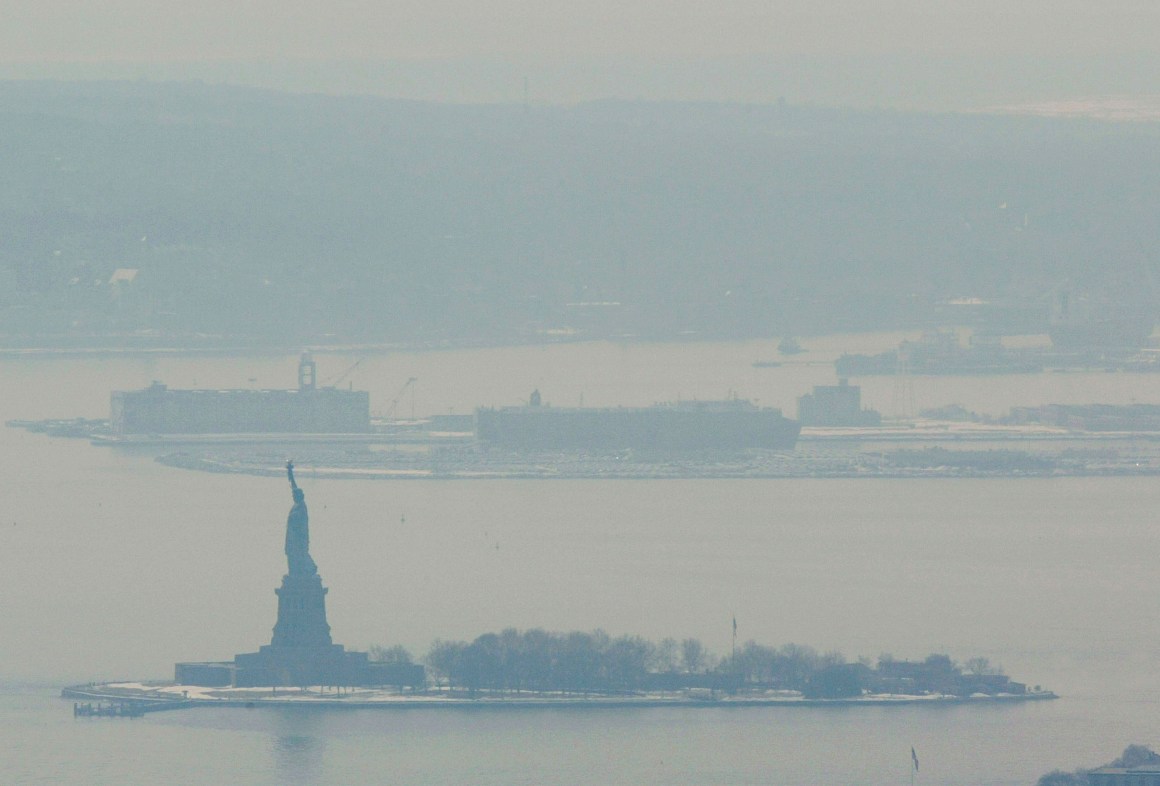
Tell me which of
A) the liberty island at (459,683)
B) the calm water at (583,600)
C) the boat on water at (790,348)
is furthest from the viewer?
the boat on water at (790,348)

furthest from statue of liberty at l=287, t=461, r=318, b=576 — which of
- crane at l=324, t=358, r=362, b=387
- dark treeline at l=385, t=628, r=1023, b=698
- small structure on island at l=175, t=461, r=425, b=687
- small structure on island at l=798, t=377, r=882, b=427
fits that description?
crane at l=324, t=358, r=362, b=387

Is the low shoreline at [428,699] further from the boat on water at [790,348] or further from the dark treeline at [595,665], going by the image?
the boat on water at [790,348]

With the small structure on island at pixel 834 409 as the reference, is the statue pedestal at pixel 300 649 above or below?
below

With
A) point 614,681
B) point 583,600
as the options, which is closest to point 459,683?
point 614,681

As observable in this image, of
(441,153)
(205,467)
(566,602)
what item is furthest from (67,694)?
(441,153)

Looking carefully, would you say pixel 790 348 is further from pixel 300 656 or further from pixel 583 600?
pixel 300 656

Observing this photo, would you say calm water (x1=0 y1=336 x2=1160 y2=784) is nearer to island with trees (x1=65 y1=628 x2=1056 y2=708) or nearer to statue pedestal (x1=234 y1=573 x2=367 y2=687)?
island with trees (x1=65 y1=628 x2=1056 y2=708)

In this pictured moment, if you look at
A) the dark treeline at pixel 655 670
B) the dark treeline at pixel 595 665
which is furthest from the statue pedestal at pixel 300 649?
the dark treeline at pixel 595 665
